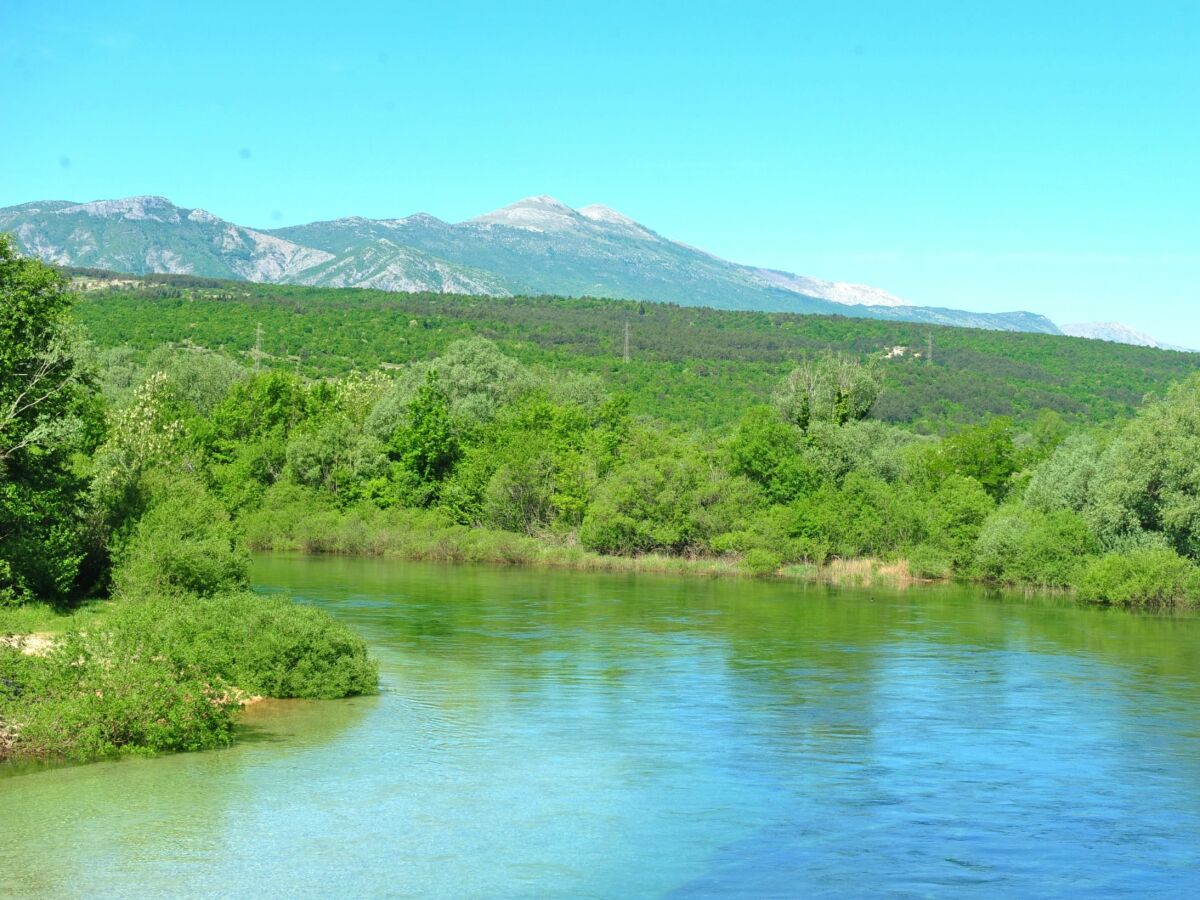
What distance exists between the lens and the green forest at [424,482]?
2698 cm

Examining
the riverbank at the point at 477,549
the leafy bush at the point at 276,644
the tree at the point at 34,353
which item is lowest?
the riverbank at the point at 477,549

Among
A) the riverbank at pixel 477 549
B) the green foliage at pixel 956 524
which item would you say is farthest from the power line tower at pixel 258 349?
the green foliage at pixel 956 524

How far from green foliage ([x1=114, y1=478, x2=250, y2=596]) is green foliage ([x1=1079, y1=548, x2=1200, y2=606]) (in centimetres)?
3355

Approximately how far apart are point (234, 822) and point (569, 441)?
57.1 meters

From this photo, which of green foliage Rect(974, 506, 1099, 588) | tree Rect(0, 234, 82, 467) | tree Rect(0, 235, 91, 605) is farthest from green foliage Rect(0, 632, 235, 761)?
green foliage Rect(974, 506, 1099, 588)

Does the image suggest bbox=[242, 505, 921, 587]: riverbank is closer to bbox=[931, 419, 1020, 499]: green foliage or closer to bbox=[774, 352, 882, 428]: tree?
bbox=[931, 419, 1020, 499]: green foliage

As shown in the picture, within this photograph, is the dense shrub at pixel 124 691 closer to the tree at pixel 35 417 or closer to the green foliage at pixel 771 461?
the tree at pixel 35 417

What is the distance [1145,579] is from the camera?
50.1 metres

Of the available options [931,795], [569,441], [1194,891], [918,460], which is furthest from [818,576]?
[1194,891]

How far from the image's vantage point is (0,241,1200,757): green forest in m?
27.0

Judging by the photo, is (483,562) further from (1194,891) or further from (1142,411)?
A: (1194,891)

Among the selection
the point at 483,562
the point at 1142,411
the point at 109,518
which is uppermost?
the point at 1142,411

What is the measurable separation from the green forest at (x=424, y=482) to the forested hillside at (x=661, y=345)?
31.3 inches

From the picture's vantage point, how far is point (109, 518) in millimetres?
39000
